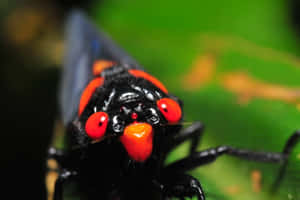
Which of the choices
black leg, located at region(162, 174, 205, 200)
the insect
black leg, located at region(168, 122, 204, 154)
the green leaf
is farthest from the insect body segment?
the green leaf

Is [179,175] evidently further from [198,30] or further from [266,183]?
[198,30]

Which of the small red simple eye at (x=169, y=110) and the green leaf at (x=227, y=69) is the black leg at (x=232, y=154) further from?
the small red simple eye at (x=169, y=110)

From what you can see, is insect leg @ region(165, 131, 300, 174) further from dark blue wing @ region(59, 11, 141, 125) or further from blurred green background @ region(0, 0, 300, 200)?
dark blue wing @ region(59, 11, 141, 125)

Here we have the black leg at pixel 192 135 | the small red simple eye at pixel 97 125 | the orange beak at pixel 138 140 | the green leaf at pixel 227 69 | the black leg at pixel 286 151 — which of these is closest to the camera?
the orange beak at pixel 138 140

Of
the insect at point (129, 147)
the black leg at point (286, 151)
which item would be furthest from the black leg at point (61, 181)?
the black leg at point (286, 151)

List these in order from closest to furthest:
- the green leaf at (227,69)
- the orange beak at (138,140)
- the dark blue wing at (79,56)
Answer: the orange beak at (138,140)
the green leaf at (227,69)
the dark blue wing at (79,56)

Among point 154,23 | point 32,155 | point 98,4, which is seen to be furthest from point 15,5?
point 32,155

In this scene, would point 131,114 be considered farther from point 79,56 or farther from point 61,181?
point 79,56
